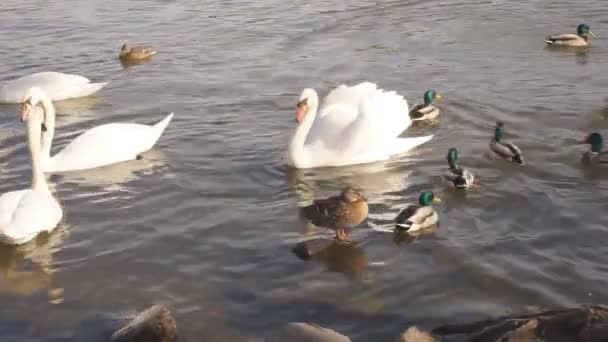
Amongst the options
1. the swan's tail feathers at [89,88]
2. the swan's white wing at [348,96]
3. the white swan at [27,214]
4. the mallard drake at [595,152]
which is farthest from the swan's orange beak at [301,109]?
the swan's tail feathers at [89,88]

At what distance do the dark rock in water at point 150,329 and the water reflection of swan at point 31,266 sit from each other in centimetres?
114

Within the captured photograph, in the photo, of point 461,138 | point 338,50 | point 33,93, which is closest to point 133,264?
point 33,93

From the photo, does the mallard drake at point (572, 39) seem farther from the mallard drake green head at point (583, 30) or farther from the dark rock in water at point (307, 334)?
the dark rock in water at point (307, 334)

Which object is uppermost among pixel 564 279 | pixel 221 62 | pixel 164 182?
pixel 221 62

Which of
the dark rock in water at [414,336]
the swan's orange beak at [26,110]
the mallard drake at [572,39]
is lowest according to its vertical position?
the dark rock in water at [414,336]

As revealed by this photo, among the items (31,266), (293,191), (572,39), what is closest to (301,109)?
(293,191)

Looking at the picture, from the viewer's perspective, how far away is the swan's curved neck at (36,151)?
1023 cm

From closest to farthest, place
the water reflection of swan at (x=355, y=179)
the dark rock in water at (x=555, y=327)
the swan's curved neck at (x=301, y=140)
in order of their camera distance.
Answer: the dark rock in water at (x=555, y=327) → the water reflection of swan at (x=355, y=179) → the swan's curved neck at (x=301, y=140)

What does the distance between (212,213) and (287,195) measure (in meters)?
1.07

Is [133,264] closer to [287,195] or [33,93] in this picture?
[287,195]

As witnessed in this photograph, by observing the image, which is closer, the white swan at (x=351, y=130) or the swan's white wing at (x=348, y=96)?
the white swan at (x=351, y=130)

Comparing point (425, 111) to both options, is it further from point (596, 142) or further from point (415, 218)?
→ point (415, 218)

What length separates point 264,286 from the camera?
8.12 m

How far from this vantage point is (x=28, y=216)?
30.2ft
